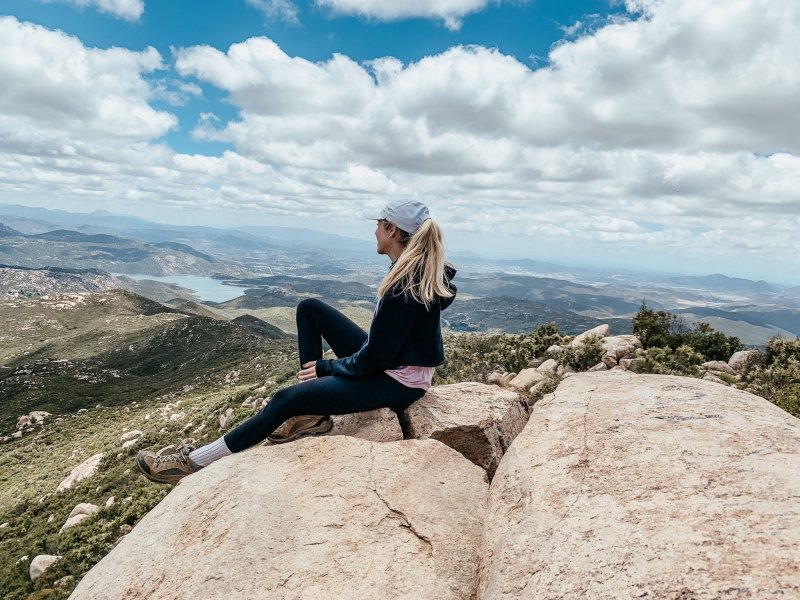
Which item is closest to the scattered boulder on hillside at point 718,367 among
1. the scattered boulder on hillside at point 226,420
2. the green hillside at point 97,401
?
the green hillside at point 97,401

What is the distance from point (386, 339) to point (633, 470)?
3.61 meters

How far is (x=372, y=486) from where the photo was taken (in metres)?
6.52

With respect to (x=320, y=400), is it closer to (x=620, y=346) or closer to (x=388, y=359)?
(x=388, y=359)

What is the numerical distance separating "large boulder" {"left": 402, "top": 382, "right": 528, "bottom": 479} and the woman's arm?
5.64 feet

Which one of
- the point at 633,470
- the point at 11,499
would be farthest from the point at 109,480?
the point at 633,470

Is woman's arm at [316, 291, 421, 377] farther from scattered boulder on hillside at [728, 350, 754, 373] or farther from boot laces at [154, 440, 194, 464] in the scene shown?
scattered boulder on hillside at [728, 350, 754, 373]

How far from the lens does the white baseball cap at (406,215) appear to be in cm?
743

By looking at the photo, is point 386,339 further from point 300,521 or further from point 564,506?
point 564,506

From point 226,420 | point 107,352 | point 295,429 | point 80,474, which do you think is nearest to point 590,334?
point 295,429

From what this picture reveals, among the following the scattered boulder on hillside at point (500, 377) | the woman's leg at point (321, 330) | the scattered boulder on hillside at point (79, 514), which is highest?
the woman's leg at point (321, 330)

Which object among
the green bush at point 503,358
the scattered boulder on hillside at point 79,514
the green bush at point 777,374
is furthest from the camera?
the green bush at point 503,358

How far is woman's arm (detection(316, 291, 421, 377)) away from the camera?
698 cm

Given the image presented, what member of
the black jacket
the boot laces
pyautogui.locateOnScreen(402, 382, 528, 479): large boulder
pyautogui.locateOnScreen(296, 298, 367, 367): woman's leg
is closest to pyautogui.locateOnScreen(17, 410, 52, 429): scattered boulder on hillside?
the boot laces

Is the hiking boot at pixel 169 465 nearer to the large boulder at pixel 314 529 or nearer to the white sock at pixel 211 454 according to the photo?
the white sock at pixel 211 454
